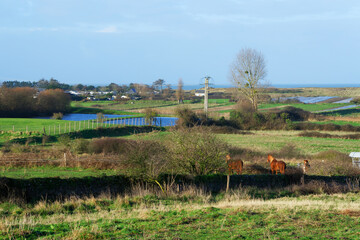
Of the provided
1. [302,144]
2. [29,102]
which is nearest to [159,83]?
[29,102]

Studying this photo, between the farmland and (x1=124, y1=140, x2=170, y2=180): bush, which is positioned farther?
(x1=124, y1=140, x2=170, y2=180): bush

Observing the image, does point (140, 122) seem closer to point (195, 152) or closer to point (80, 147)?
point (80, 147)

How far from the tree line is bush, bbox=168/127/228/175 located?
64.4 meters

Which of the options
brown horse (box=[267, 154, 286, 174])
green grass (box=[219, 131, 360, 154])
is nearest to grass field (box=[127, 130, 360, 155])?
green grass (box=[219, 131, 360, 154])

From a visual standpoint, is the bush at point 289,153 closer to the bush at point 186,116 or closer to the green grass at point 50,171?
the green grass at point 50,171

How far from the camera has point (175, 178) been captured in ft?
69.2

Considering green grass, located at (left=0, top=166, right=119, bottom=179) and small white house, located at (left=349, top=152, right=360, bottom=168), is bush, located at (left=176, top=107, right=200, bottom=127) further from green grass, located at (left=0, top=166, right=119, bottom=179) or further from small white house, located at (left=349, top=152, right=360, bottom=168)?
green grass, located at (left=0, top=166, right=119, bottom=179)

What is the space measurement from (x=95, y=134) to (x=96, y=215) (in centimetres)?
4094

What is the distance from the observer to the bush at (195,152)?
2316 centimetres

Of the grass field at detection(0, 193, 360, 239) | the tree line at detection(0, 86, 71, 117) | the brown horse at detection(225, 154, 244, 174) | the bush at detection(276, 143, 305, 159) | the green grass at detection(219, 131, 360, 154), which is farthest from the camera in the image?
the tree line at detection(0, 86, 71, 117)

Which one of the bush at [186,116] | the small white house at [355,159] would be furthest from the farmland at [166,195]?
the bush at [186,116]

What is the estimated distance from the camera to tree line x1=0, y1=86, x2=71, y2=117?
259 ft

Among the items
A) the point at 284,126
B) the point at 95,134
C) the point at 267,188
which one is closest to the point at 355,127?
the point at 284,126

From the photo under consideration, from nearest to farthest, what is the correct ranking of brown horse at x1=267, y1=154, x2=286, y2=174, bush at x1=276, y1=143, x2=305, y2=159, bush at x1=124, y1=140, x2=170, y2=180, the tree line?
bush at x1=124, y1=140, x2=170, y2=180, brown horse at x1=267, y1=154, x2=286, y2=174, bush at x1=276, y1=143, x2=305, y2=159, the tree line
